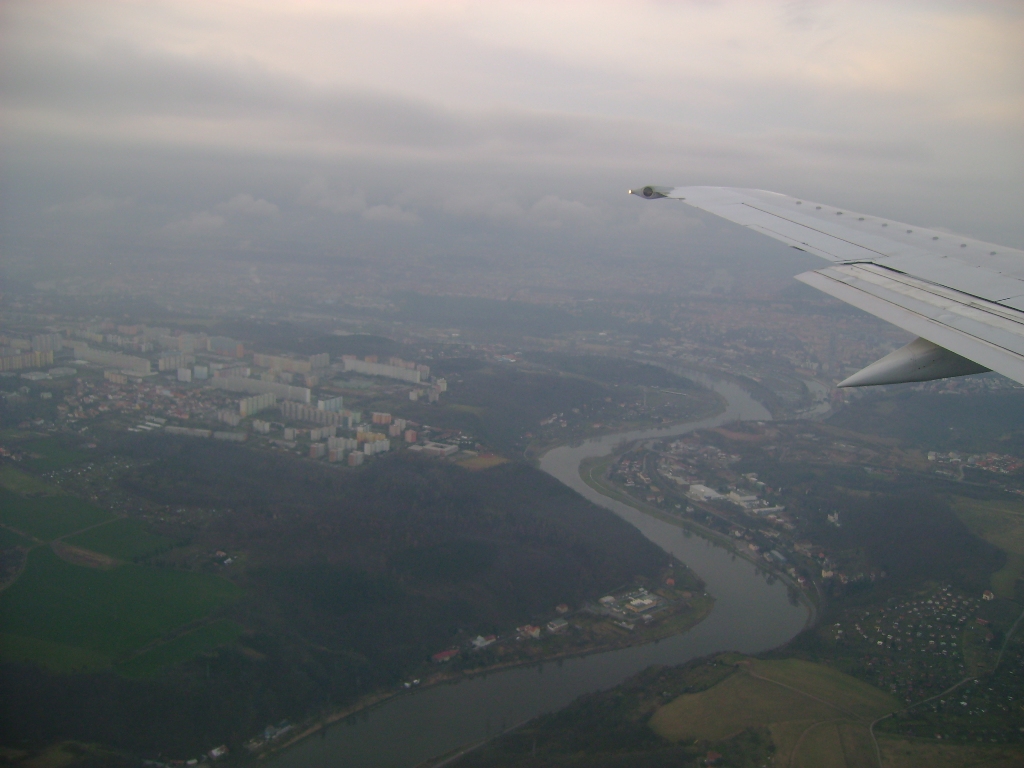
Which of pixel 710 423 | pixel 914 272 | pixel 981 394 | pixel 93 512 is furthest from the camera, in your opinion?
pixel 710 423

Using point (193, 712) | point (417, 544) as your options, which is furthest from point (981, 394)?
point (193, 712)

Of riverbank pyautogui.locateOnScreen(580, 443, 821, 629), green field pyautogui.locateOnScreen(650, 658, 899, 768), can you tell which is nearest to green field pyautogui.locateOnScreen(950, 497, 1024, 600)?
riverbank pyautogui.locateOnScreen(580, 443, 821, 629)

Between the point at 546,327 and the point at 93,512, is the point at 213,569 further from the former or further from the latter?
the point at 546,327

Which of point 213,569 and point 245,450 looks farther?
point 245,450

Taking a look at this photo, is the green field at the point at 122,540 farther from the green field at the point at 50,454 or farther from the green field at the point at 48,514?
the green field at the point at 50,454

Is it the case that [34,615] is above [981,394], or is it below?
below

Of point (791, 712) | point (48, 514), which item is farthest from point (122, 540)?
point (791, 712)

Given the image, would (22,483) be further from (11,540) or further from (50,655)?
(50,655)
